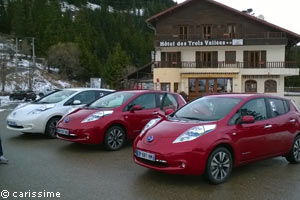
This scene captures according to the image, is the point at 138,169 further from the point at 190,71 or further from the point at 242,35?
the point at 242,35

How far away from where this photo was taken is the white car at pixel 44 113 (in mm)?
9188

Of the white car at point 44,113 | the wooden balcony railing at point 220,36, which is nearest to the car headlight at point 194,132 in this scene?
the white car at point 44,113

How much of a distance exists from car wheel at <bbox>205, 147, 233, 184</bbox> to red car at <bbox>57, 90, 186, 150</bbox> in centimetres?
212

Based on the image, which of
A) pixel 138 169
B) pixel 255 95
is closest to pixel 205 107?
pixel 255 95

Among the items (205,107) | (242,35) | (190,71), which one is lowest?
(205,107)

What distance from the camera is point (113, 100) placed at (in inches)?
333

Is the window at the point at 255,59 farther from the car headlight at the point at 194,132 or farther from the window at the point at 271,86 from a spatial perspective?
the car headlight at the point at 194,132

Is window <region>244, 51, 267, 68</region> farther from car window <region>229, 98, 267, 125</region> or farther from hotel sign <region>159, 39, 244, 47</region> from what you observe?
car window <region>229, 98, 267, 125</region>

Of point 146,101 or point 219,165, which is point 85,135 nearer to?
point 146,101

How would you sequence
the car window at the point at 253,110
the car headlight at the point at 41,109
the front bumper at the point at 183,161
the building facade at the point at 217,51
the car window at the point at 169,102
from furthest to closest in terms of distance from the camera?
the building facade at the point at 217,51
the car headlight at the point at 41,109
the car window at the point at 169,102
the car window at the point at 253,110
the front bumper at the point at 183,161

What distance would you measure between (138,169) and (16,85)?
5380 centimetres

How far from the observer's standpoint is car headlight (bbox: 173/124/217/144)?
202 inches

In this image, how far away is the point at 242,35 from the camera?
38781 mm

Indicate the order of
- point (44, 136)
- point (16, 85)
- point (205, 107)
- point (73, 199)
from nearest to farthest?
point (73, 199) < point (205, 107) < point (44, 136) < point (16, 85)
